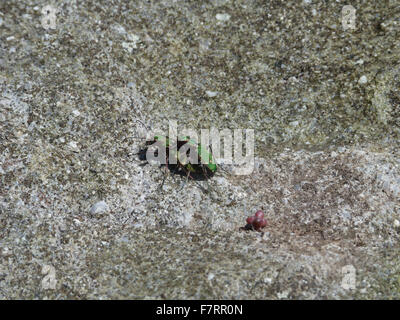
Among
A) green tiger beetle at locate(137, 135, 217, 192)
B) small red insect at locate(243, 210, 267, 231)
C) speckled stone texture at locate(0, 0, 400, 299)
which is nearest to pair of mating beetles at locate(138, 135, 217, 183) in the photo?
green tiger beetle at locate(137, 135, 217, 192)

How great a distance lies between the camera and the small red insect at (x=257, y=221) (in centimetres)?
500

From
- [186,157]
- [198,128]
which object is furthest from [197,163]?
[198,128]

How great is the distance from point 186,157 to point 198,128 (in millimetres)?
740

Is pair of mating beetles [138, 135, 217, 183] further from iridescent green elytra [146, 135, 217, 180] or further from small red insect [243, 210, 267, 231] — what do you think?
small red insect [243, 210, 267, 231]

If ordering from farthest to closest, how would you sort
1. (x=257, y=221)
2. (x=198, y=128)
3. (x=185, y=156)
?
(x=198, y=128) → (x=185, y=156) → (x=257, y=221)

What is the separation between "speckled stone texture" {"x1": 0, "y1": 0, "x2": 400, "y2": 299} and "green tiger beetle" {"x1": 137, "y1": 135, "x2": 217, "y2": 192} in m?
0.16

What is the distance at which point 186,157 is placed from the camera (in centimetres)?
554

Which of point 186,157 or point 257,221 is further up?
point 186,157

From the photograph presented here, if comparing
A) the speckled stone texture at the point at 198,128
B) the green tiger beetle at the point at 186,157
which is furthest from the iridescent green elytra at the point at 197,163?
the speckled stone texture at the point at 198,128

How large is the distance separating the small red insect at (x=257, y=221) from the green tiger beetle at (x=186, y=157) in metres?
0.83

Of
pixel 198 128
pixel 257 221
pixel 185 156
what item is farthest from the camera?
pixel 198 128

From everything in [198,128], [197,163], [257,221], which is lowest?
[257,221]

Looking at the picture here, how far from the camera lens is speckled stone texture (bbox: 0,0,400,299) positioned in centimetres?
467

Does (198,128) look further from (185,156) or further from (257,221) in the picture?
(257,221)
